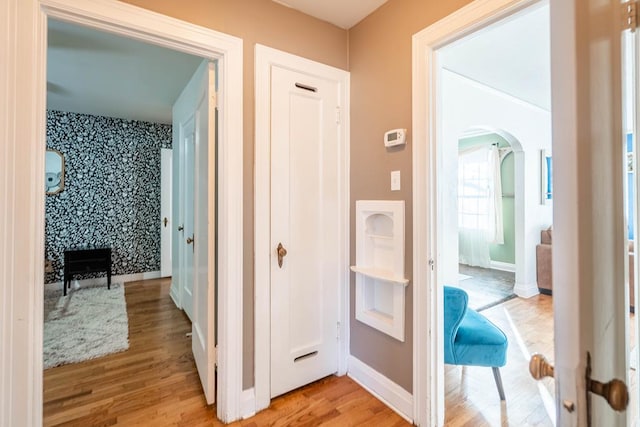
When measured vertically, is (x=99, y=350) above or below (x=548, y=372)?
below

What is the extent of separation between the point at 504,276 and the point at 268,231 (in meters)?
4.85

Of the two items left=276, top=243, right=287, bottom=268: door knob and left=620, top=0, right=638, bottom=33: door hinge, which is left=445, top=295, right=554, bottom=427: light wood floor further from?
left=620, top=0, right=638, bottom=33: door hinge

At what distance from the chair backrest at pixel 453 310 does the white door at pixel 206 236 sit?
1401 mm

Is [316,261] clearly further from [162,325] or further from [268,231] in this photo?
[162,325]

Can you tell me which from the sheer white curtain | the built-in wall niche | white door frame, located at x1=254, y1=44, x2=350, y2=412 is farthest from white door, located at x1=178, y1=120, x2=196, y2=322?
the sheer white curtain

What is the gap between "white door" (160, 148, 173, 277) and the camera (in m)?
4.78

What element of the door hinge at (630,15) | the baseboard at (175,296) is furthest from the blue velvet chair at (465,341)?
the baseboard at (175,296)

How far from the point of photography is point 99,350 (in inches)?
97.7

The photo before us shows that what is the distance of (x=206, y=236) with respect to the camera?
6.18 ft

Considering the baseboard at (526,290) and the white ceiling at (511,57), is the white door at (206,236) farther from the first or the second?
the baseboard at (526,290)

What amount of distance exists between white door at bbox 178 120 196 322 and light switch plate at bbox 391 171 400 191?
1.63 meters

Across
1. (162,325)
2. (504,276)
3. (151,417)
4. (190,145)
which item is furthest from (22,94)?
(504,276)

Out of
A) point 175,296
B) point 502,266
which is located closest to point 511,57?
point 502,266

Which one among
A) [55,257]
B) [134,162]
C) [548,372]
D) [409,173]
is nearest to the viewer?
[548,372]
